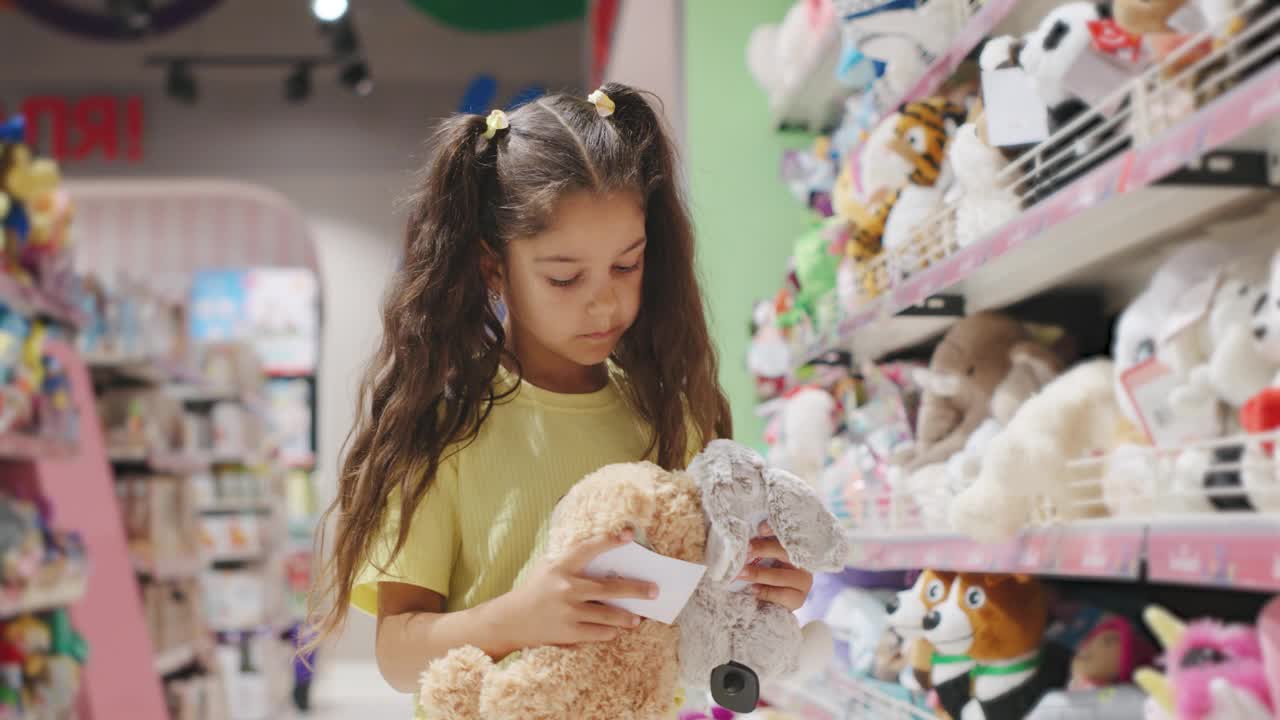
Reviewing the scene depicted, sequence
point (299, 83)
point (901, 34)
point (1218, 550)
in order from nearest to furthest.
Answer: point (1218, 550) < point (901, 34) < point (299, 83)

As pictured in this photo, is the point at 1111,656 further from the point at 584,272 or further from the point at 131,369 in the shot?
the point at 131,369

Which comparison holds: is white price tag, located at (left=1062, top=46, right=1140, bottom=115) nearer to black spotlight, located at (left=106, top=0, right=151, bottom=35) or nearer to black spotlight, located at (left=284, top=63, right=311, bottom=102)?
black spotlight, located at (left=106, top=0, right=151, bottom=35)

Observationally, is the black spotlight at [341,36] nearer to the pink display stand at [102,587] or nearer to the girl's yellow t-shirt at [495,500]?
the pink display stand at [102,587]

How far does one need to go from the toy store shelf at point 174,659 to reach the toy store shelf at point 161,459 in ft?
2.24

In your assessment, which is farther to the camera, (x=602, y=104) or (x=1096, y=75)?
(x=1096, y=75)

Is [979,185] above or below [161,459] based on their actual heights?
above

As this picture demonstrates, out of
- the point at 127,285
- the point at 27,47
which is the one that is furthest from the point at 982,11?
the point at 27,47

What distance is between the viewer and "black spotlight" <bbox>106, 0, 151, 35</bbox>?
697 centimetres

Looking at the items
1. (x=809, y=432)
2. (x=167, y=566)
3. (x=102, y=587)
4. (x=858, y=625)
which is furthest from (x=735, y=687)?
(x=167, y=566)

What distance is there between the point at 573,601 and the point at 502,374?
338 mm

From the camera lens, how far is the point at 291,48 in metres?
8.53

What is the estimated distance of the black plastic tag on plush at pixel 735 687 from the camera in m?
1.03

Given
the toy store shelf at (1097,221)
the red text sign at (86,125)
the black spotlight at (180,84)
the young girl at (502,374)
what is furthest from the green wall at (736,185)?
the red text sign at (86,125)

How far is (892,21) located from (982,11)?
0.39 m
